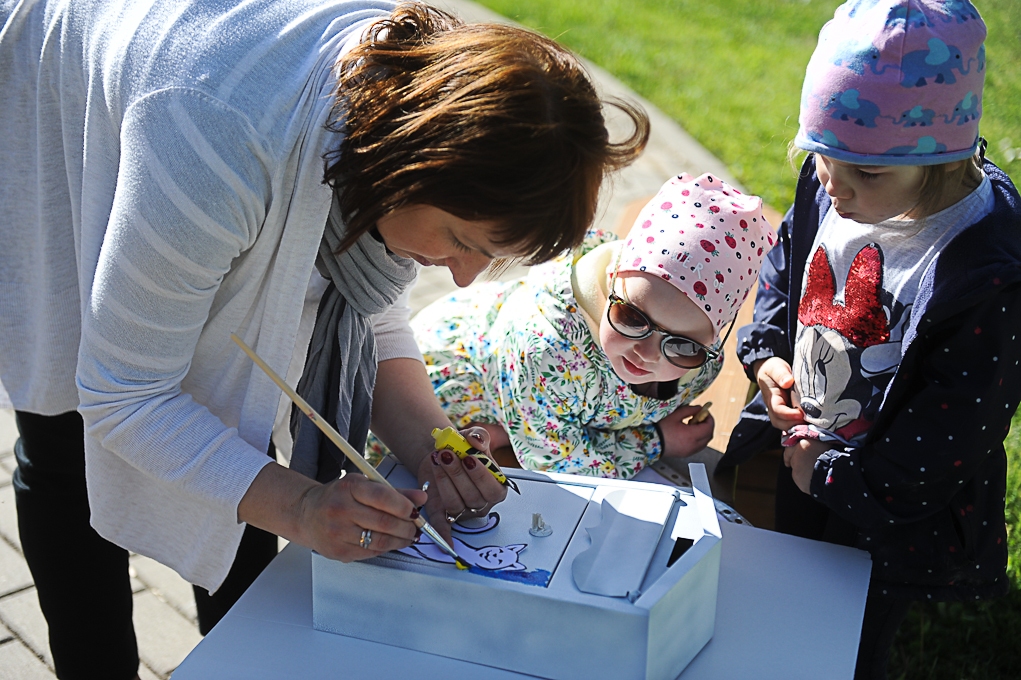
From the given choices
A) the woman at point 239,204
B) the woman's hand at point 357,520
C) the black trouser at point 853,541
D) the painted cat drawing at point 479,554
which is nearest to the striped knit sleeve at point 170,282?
the woman at point 239,204

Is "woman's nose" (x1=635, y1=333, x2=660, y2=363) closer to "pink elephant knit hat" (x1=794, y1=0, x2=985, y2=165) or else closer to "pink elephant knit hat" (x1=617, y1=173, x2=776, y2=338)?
"pink elephant knit hat" (x1=617, y1=173, x2=776, y2=338)

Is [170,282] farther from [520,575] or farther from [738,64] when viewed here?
[738,64]

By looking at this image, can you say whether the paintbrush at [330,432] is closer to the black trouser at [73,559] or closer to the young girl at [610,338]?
the black trouser at [73,559]

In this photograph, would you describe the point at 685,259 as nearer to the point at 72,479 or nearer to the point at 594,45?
the point at 72,479

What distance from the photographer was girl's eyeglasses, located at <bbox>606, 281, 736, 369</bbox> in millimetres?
1766

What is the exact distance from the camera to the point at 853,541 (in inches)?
65.9

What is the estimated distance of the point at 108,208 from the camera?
1230mm

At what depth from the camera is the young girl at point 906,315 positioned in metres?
1.37

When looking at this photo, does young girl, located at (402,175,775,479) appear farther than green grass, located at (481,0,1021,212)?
No

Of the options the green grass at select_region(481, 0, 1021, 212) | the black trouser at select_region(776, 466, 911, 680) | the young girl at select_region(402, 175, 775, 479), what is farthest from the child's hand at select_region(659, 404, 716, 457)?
the green grass at select_region(481, 0, 1021, 212)

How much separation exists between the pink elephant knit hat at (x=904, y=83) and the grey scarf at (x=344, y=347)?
0.68 meters

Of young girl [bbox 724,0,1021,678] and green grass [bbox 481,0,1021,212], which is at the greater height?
young girl [bbox 724,0,1021,678]

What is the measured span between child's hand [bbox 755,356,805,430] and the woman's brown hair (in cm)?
72

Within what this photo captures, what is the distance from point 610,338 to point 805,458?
1.37ft
